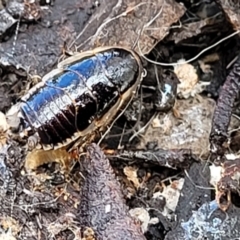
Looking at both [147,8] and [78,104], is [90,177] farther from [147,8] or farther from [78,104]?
[147,8]

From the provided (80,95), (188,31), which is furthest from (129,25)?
(80,95)

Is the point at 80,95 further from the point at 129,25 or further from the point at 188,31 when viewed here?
the point at 188,31

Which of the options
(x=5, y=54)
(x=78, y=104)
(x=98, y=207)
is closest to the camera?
(x=98, y=207)

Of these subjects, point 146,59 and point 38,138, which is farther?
point 146,59

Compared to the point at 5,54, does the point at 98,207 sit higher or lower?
lower

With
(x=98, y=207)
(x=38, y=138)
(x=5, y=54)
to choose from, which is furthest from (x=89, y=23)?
(x=98, y=207)

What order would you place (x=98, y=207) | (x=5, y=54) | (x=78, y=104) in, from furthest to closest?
(x=5, y=54), (x=78, y=104), (x=98, y=207)

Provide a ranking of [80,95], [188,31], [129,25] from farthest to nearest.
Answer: [188,31] < [129,25] < [80,95]

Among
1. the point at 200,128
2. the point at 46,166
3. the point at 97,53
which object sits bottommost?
the point at 200,128

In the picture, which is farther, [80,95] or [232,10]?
[232,10]

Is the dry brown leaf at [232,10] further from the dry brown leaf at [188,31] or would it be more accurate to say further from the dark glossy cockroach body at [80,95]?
the dark glossy cockroach body at [80,95]
